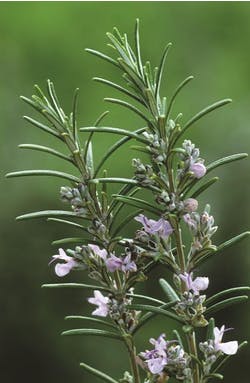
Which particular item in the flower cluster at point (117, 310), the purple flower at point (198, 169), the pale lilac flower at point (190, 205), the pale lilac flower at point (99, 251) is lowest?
the flower cluster at point (117, 310)

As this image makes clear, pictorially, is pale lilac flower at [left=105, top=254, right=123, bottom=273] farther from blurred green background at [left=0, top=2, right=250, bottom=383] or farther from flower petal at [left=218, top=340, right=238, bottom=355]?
blurred green background at [left=0, top=2, right=250, bottom=383]

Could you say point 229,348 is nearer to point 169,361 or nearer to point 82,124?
point 169,361

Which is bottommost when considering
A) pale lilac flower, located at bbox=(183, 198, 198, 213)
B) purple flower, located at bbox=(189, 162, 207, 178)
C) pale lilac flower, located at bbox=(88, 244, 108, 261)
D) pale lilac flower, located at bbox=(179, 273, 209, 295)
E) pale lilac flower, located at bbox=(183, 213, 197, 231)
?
pale lilac flower, located at bbox=(179, 273, 209, 295)

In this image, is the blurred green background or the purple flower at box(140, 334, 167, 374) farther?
the blurred green background

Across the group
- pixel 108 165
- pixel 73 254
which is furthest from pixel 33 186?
pixel 73 254

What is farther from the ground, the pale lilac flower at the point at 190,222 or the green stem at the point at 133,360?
the pale lilac flower at the point at 190,222

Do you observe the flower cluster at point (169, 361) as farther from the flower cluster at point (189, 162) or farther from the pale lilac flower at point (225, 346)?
the flower cluster at point (189, 162)

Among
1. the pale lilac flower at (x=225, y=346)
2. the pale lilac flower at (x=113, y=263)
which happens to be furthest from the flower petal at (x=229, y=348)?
the pale lilac flower at (x=113, y=263)

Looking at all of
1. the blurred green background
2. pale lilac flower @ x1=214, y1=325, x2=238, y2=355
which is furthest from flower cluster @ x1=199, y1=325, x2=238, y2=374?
the blurred green background
